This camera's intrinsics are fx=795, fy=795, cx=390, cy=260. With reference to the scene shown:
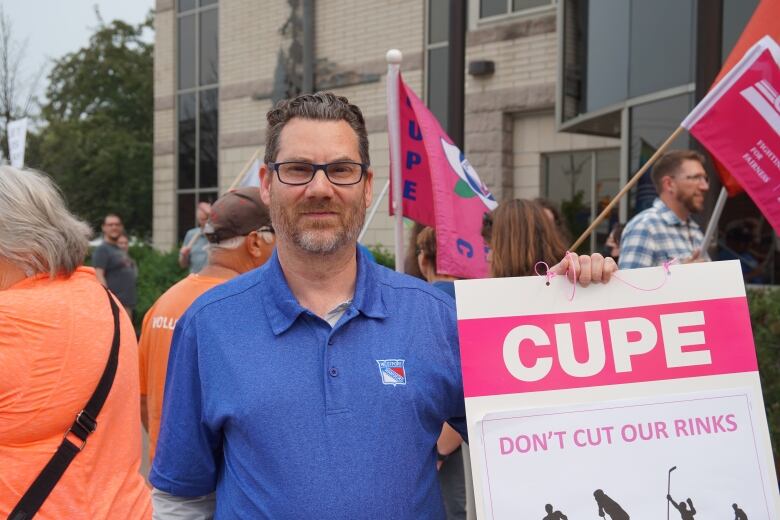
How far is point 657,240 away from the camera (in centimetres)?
497

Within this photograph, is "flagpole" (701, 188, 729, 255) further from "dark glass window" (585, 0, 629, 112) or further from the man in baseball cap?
"dark glass window" (585, 0, 629, 112)

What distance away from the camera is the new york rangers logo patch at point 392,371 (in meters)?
1.87

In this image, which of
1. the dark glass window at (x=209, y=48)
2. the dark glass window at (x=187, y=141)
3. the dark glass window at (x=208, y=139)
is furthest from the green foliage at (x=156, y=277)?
the dark glass window at (x=209, y=48)

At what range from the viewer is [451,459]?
13.6 feet

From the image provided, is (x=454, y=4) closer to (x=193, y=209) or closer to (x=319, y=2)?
(x=319, y=2)

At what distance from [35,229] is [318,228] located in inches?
44.9

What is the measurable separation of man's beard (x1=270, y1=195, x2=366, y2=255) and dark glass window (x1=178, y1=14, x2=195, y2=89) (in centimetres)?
1570

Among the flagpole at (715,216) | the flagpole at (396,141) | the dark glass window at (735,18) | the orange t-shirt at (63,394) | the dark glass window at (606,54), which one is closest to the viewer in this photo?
the orange t-shirt at (63,394)

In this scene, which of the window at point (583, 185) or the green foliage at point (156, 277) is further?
the green foliage at point (156, 277)

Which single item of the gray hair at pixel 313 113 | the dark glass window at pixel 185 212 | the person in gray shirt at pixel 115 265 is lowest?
the gray hair at pixel 313 113

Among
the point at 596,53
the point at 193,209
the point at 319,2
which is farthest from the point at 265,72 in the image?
the point at 596,53

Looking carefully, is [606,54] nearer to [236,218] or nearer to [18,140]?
[236,218]

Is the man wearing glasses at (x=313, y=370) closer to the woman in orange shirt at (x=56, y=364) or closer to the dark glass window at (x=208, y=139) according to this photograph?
the woman in orange shirt at (x=56, y=364)

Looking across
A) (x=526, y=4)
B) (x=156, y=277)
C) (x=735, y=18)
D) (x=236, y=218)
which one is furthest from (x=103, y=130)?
(x=236, y=218)
